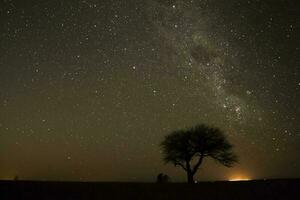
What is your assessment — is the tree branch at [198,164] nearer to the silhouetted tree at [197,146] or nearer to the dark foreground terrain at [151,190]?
the silhouetted tree at [197,146]

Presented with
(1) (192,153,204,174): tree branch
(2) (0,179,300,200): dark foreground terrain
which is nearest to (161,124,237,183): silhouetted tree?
(1) (192,153,204,174): tree branch

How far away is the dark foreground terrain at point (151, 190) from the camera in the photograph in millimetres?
14023

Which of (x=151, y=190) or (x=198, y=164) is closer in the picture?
(x=151, y=190)

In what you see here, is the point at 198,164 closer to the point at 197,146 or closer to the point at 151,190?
the point at 197,146

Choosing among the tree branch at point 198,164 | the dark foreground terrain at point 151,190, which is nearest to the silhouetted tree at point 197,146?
the tree branch at point 198,164

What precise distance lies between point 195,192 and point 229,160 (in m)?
30.0

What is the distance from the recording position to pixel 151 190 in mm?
15211

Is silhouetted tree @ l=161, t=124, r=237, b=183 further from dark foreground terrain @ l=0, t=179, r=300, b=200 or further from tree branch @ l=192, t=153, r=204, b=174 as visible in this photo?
dark foreground terrain @ l=0, t=179, r=300, b=200

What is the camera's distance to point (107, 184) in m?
14.9

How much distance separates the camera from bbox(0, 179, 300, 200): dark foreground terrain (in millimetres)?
14023

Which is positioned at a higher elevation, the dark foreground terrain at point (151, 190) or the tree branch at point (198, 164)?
the tree branch at point (198, 164)

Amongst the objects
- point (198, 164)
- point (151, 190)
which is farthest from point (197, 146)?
point (151, 190)

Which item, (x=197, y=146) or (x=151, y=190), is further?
(x=197, y=146)

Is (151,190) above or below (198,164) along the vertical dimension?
below
